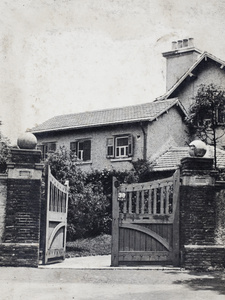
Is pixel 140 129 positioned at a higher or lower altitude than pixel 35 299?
higher

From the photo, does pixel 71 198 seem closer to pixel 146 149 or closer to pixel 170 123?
pixel 146 149

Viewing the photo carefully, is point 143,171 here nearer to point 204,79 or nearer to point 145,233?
point 204,79

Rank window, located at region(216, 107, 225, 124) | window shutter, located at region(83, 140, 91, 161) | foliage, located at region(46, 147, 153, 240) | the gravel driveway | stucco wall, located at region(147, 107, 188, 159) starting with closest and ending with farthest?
the gravel driveway, foliage, located at region(46, 147, 153, 240), window, located at region(216, 107, 225, 124), stucco wall, located at region(147, 107, 188, 159), window shutter, located at region(83, 140, 91, 161)

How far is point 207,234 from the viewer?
11406 millimetres

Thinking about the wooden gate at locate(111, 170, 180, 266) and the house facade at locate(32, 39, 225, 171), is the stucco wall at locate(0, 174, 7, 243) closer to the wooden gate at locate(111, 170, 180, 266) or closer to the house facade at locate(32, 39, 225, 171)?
the wooden gate at locate(111, 170, 180, 266)

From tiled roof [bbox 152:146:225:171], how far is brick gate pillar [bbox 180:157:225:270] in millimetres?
10389

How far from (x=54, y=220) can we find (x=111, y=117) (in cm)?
1515

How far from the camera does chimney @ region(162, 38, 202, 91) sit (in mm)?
28219

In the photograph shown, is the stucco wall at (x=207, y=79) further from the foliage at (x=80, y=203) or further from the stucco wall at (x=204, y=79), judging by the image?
the foliage at (x=80, y=203)

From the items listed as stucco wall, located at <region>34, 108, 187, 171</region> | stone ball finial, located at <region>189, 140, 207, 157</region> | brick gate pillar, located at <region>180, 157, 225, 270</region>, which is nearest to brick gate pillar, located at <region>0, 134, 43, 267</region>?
brick gate pillar, located at <region>180, 157, 225, 270</region>

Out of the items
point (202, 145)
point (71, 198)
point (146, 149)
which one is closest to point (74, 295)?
point (202, 145)

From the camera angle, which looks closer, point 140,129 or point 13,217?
point 13,217

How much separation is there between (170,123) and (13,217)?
1619cm

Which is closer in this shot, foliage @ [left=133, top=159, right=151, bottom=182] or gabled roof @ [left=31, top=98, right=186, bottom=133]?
foliage @ [left=133, top=159, right=151, bottom=182]
